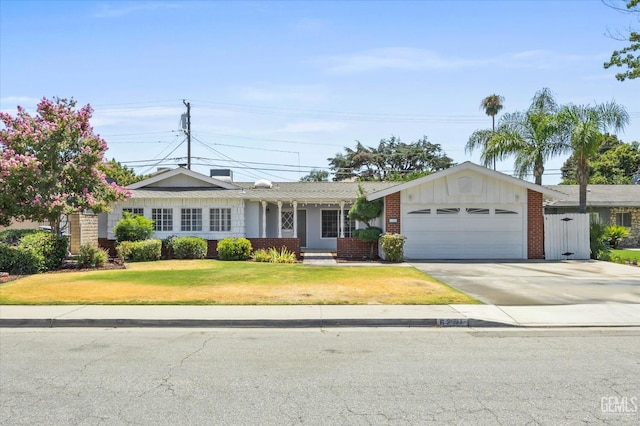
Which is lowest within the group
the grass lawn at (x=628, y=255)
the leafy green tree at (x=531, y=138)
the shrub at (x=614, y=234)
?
the grass lawn at (x=628, y=255)

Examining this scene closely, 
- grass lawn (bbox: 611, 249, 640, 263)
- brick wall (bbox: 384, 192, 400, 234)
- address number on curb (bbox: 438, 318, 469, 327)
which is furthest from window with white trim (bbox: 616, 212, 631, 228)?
address number on curb (bbox: 438, 318, 469, 327)

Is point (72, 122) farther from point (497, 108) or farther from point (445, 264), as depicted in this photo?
point (497, 108)

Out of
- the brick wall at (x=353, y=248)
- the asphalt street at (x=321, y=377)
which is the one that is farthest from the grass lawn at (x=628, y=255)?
the asphalt street at (x=321, y=377)

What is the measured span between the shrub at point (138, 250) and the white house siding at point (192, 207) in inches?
80.5

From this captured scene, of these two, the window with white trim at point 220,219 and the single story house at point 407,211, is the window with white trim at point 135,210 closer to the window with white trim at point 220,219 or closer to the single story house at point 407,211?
the single story house at point 407,211

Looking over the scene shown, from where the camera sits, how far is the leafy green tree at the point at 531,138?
24625mm

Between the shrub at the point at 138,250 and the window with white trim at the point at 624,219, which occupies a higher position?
the window with white trim at the point at 624,219

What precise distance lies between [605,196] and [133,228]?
2643cm

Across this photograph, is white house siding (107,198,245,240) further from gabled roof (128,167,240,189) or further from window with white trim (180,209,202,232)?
gabled roof (128,167,240,189)

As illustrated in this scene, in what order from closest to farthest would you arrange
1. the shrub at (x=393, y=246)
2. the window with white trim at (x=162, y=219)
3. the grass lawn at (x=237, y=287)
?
1. the grass lawn at (x=237, y=287)
2. the shrub at (x=393, y=246)
3. the window with white trim at (x=162, y=219)

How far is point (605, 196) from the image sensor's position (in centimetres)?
3103

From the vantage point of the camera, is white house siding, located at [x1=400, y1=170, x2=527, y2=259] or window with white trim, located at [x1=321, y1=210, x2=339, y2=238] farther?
window with white trim, located at [x1=321, y1=210, x2=339, y2=238]

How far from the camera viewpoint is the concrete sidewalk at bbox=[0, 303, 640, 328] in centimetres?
917

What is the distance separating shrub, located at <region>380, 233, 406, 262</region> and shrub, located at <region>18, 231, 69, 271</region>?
37.7 ft
